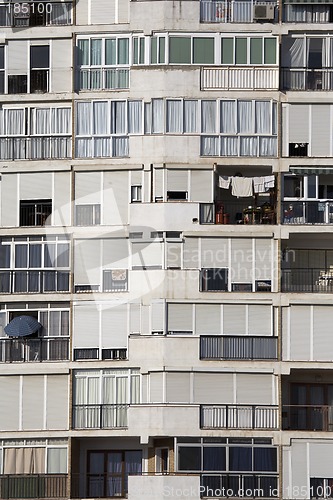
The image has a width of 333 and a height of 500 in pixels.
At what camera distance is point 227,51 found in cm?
7181

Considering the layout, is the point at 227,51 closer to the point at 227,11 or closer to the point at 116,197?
the point at 227,11

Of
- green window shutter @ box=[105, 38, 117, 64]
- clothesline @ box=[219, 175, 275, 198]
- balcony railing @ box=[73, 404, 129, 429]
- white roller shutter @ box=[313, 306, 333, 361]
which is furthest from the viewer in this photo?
green window shutter @ box=[105, 38, 117, 64]

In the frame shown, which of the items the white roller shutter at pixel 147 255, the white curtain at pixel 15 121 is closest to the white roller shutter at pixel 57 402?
the white roller shutter at pixel 147 255

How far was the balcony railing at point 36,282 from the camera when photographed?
7062 centimetres

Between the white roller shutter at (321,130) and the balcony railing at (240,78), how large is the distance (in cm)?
190

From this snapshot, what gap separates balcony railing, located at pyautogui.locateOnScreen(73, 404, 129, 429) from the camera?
69.1 metres

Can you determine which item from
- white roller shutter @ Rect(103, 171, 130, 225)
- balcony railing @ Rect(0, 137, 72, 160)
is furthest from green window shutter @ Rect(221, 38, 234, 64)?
balcony railing @ Rect(0, 137, 72, 160)

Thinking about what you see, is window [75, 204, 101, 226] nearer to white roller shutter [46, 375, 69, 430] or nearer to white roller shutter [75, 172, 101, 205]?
white roller shutter [75, 172, 101, 205]

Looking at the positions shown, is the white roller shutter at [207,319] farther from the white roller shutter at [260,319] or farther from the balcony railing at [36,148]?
the balcony railing at [36,148]

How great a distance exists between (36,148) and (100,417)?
36.5 ft

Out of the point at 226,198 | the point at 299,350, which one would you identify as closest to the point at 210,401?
the point at 299,350

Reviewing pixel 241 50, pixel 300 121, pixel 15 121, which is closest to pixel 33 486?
pixel 15 121

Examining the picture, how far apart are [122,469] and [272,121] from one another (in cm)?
1491

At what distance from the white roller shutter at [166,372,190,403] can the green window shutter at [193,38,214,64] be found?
12593mm
